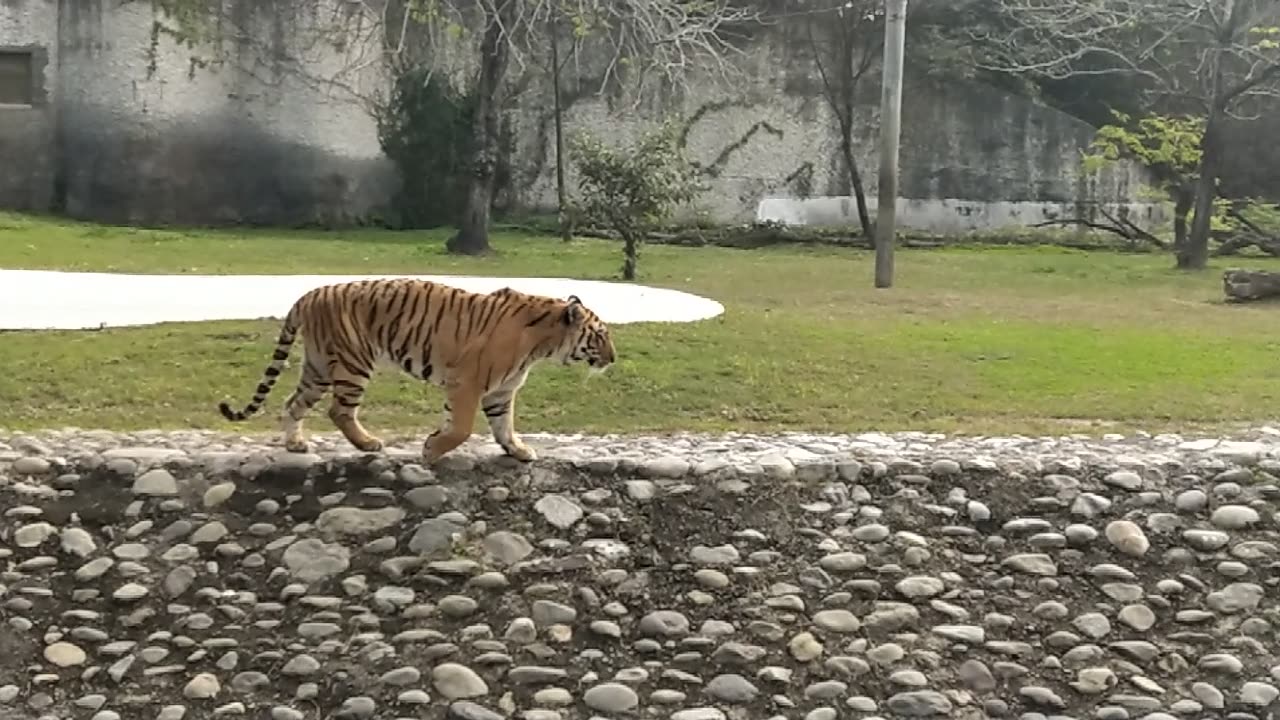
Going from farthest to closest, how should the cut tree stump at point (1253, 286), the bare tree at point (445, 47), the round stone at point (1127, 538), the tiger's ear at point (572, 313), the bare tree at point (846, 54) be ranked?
the bare tree at point (846, 54)
the bare tree at point (445, 47)
the cut tree stump at point (1253, 286)
the round stone at point (1127, 538)
the tiger's ear at point (572, 313)

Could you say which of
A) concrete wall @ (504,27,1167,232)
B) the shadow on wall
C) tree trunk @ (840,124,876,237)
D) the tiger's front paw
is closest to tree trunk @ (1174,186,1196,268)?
concrete wall @ (504,27,1167,232)

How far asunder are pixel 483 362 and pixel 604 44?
1877 centimetres

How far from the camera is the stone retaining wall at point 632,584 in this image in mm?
5625

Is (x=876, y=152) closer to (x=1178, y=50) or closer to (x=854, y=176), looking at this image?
(x=854, y=176)

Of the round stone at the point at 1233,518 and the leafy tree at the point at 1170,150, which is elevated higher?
the leafy tree at the point at 1170,150

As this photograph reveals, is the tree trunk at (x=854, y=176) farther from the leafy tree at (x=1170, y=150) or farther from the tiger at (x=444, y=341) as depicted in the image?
the tiger at (x=444, y=341)

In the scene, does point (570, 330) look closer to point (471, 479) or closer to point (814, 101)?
point (471, 479)

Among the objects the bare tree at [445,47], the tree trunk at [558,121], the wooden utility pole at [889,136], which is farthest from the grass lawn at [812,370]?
the tree trunk at [558,121]

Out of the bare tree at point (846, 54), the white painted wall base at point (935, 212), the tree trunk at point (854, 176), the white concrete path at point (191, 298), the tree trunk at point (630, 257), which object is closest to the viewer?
the white concrete path at point (191, 298)

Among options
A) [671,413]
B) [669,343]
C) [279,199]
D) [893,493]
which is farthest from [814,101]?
[893,493]

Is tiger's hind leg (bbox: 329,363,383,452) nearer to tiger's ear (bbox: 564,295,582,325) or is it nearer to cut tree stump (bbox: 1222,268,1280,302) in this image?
tiger's ear (bbox: 564,295,582,325)

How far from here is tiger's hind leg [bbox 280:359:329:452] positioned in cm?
635

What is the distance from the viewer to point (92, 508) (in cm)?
627

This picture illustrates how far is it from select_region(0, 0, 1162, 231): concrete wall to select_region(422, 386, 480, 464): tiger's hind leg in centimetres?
1626
